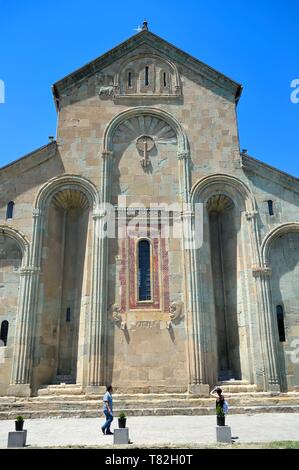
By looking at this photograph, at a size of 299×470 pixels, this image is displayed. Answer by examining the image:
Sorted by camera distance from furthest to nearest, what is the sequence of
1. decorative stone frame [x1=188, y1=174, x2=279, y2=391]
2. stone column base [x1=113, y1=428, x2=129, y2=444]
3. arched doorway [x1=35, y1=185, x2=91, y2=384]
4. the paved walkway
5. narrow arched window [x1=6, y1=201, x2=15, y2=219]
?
narrow arched window [x1=6, y1=201, x2=15, y2=219], arched doorway [x1=35, y1=185, x2=91, y2=384], decorative stone frame [x1=188, y1=174, x2=279, y2=391], the paved walkway, stone column base [x1=113, y1=428, x2=129, y2=444]

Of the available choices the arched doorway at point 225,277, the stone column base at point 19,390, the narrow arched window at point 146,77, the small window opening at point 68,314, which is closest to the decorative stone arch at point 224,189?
the arched doorway at point 225,277

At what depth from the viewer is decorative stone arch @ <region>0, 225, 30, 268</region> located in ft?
Result: 57.9

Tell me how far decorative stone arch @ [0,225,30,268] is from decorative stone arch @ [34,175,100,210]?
5.46 feet

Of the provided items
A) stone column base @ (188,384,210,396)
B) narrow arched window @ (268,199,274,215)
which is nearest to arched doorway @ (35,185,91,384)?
stone column base @ (188,384,210,396)

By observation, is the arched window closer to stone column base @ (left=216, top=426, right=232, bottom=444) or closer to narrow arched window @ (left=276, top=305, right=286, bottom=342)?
stone column base @ (left=216, top=426, right=232, bottom=444)

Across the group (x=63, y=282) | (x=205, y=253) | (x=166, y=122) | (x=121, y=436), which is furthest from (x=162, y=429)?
(x=166, y=122)

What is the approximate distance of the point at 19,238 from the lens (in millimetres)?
17875

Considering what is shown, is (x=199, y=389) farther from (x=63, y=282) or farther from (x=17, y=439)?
(x=17, y=439)

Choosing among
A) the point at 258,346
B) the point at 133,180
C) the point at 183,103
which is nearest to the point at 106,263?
the point at 133,180

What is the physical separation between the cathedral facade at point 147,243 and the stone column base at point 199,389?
1.5 inches

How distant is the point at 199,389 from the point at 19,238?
373 inches

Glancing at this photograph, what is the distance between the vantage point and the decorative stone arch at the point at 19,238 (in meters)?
17.6

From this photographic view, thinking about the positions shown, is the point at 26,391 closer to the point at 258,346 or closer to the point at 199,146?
the point at 258,346
